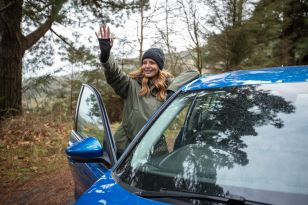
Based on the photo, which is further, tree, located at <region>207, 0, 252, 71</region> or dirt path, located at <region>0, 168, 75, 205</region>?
tree, located at <region>207, 0, 252, 71</region>

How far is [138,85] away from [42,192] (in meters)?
3.17

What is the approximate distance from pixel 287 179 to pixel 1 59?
9595 millimetres

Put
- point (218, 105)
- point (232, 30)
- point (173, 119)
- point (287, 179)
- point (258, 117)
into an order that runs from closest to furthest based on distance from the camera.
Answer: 1. point (287, 179)
2. point (258, 117)
3. point (218, 105)
4. point (173, 119)
5. point (232, 30)

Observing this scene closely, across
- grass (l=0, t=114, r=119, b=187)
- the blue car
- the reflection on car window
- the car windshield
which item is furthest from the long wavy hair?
grass (l=0, t=114, r=119, b=187)

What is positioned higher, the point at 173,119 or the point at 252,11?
the point at 252,11

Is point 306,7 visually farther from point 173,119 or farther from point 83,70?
point 173,119

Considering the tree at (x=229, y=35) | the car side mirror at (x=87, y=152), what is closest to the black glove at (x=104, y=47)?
the car side mirror at (x=87, y=152)

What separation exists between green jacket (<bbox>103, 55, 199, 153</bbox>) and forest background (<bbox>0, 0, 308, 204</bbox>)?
3.33 m

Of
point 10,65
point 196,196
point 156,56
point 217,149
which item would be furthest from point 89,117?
point 10,65

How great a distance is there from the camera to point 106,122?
2.71 meters

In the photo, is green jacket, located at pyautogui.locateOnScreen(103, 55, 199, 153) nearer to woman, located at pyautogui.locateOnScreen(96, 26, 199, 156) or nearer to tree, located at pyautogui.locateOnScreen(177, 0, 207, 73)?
woman, located at pyautogui.locateOnScreen(96, 26, 199, 156)

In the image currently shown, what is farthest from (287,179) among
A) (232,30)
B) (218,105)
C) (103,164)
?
(232,30)

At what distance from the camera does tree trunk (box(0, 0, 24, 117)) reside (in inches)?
386

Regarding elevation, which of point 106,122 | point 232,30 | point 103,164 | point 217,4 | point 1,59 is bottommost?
point 103,164
